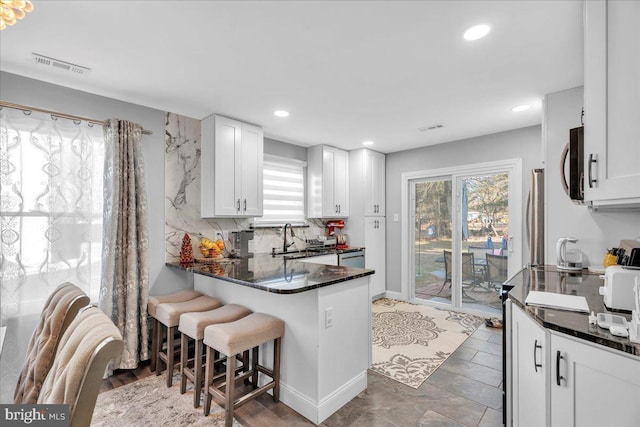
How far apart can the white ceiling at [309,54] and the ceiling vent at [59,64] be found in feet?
0.18

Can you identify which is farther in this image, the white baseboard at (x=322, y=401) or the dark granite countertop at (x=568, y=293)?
the white baseboard at (x=322, y=401)

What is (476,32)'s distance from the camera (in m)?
→ 1.83

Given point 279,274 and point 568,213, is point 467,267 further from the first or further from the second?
point 279,274

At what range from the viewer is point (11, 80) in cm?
226

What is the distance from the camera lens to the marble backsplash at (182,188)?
313cm

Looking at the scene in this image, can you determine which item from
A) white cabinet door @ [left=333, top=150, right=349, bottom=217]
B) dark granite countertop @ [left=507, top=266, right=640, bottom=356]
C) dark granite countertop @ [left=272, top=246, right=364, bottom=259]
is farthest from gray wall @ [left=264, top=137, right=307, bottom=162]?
dark granite countertop @ [left=507, top=266, right=640, bottom=356]

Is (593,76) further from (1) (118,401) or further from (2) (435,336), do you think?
(1) (118,401)

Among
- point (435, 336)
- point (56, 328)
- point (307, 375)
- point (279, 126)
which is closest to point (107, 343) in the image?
point (56, 328)

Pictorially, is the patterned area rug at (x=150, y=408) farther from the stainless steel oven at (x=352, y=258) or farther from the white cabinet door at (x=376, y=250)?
the white cabinet door at (x=376, y=250)

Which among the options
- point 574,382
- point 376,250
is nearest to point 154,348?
point 574,382

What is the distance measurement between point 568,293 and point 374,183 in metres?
3.46

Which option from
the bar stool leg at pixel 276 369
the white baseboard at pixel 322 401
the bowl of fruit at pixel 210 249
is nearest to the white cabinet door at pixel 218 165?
the bowl of fruit at pixel 210 249

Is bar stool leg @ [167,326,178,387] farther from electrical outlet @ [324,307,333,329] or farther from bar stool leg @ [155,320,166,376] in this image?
electrical outlet @ [324,307,333,329]

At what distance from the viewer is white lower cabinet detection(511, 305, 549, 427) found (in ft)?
3.99
